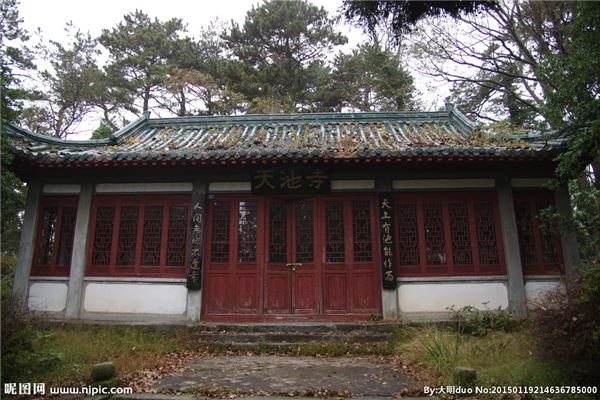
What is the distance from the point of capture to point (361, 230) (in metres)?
7.75

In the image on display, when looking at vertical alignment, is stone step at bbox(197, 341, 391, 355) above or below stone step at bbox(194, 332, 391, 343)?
below

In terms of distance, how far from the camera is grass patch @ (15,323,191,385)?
472 centimetres

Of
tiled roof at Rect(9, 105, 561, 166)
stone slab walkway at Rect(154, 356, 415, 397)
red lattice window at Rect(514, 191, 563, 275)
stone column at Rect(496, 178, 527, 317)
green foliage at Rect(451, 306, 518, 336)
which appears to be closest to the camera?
stone slab walkway at Rect(154, 356, 415, 397)

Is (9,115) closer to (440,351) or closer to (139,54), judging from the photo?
(440,351)

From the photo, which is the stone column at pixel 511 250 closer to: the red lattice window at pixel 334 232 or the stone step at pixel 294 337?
the stone step at pixel 294 337

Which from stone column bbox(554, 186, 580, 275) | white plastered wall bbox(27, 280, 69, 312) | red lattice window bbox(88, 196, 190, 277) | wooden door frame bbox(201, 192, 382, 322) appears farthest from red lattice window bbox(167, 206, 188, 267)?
stone column bbox(554, 186, 580, 275)

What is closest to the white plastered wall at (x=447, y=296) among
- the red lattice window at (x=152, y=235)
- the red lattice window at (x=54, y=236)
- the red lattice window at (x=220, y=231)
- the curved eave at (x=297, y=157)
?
the curved eave at (x=297, y=157)

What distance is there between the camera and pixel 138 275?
773 centimetres

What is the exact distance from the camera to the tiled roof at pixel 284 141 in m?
6.91

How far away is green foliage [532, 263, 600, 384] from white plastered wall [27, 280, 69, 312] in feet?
26.3

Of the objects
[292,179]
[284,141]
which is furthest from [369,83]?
[292,179]

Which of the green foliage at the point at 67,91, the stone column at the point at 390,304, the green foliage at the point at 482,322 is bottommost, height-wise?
the green foliage at the point at 482,322

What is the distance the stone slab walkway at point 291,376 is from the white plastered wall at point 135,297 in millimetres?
1839

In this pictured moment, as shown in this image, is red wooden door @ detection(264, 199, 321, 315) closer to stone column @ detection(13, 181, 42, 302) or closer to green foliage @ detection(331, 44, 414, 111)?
stone column @ detection(13, 181, 42, 302)
